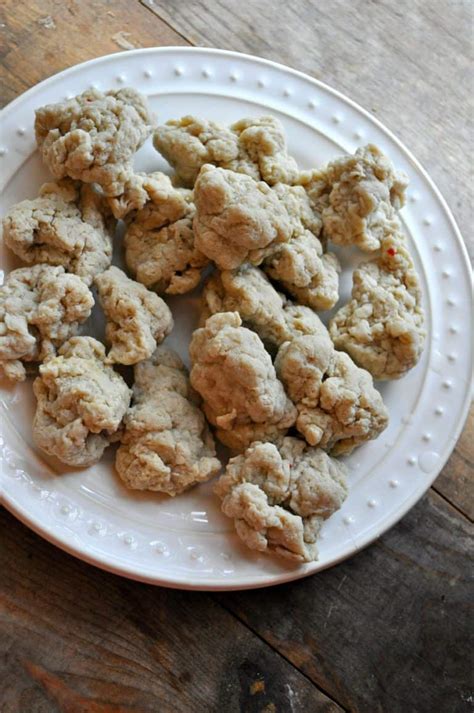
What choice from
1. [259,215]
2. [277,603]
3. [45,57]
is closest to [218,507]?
[277,603]

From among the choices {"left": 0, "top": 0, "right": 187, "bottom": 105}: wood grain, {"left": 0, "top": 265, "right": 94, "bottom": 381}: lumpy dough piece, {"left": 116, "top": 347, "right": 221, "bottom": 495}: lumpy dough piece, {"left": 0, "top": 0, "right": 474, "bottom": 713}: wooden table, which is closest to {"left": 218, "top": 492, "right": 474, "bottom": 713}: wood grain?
{"left": 0, "top": 0, "right": 474, "bottom": 713}: wooden table

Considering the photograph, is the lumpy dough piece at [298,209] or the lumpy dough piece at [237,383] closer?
the lumpy dough piece at [237,383]

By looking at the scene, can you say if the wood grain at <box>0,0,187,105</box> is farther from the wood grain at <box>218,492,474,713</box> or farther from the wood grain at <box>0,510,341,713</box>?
the wood grain at <box>218,492,474,713</box>

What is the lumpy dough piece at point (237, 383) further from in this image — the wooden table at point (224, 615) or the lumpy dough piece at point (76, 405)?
the wooden table at point (224, 615)

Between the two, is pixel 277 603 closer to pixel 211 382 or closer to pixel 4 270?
pixel 211 382

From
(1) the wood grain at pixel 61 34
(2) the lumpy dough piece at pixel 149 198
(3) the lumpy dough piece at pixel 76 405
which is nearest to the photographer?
(3) the lumpy dough piece at pixel 76 405

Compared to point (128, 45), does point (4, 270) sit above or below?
below

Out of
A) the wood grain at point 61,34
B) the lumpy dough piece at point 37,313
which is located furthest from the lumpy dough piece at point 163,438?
the wood grain at point 61,34
